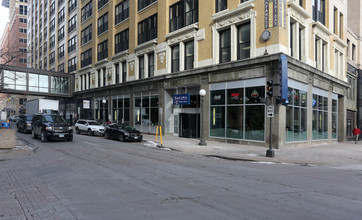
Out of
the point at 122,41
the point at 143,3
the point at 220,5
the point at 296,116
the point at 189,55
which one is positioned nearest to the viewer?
the point at 296,116

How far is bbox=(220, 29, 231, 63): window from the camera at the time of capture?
1936 cm

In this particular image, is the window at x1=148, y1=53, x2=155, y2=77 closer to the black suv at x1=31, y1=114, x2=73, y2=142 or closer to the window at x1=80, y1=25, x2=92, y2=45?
the black suv at x1=31, y1=114, x2=73, y2=142

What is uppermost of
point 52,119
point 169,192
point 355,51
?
point 355,51

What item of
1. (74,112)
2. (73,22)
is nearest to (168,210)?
(74,112)

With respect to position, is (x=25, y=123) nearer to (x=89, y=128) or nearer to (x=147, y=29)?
(x=89, y=128)

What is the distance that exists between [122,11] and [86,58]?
11783mm

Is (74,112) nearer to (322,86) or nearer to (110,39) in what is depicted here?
(110,39)

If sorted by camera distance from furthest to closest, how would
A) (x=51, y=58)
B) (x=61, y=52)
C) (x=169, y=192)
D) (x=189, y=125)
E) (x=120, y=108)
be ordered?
(x=51, y=58) < (x=61, y=52) < (x=120, y=108) < (x=189, y=125) < (x=169, y=192)

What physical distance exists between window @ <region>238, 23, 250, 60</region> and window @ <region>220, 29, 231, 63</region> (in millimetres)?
1003

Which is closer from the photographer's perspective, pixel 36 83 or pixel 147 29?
pixel 147 29

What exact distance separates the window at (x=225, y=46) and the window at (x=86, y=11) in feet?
88.5

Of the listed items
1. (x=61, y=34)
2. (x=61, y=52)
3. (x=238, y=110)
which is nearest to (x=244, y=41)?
(x=238, y=110)

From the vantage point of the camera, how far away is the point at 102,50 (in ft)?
117

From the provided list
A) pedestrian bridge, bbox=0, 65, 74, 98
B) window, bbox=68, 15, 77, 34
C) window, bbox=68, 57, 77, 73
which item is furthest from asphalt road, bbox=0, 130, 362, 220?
window, bbox=68, 15, 77, 34
